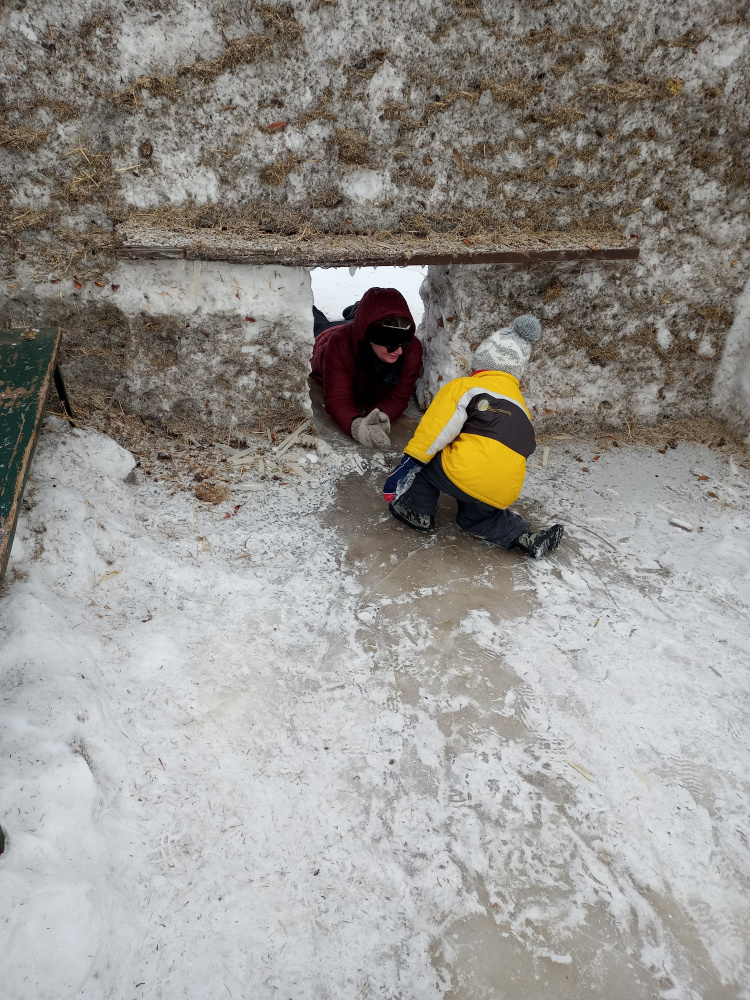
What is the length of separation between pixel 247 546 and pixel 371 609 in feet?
2.66

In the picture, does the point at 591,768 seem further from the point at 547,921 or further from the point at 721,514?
the point at 721,514

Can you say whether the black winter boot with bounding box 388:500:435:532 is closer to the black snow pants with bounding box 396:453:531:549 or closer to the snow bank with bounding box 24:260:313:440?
the black snow pants with bounding box 396:453:531:549

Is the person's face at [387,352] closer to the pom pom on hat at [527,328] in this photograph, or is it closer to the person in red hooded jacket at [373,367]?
the person in red hooded jacket at [373,367]

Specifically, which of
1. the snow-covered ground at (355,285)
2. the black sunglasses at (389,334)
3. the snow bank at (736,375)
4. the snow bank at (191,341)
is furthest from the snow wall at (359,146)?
the snow-covered ground at (355,285)

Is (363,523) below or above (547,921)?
above

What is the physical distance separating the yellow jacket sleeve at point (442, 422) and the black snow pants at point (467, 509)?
0.39 feet

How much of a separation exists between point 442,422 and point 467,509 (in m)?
0.57

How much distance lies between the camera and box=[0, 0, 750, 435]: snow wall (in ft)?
10.1

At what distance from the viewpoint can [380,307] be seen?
4223 mm

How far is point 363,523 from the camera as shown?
3715 millimetres

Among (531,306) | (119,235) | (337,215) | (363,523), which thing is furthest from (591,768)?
(119,235)

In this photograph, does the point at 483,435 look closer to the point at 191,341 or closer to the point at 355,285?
the point at 191,341

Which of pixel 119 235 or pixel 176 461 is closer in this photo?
pixel 119 235

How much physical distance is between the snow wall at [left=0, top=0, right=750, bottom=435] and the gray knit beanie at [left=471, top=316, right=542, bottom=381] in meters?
0.72
